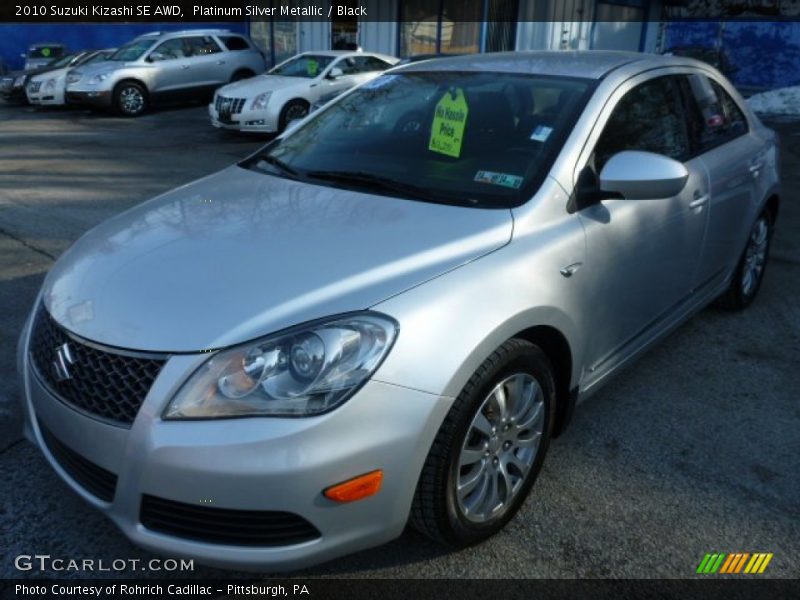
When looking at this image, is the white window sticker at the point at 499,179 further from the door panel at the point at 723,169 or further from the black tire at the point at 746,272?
the black tire at the point at 746,272

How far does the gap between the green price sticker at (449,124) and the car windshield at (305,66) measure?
996 centimetres

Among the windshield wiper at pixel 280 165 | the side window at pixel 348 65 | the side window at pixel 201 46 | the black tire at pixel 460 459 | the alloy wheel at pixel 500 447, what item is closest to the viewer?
the black tire at pixel 460 459

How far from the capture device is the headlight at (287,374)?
193cm

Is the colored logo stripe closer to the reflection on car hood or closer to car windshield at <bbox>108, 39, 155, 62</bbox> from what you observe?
the reflection on car hood

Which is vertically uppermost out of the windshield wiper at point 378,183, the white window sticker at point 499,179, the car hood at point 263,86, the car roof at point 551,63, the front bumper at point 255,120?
the car roof at point 551,63

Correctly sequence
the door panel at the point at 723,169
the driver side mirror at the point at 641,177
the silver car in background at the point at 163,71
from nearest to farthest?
the driver side mirror at the point at 641,177, the door panel at the point at 723,169, the silver car in background at the point at 163,71

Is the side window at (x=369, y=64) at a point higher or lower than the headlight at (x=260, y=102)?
higher

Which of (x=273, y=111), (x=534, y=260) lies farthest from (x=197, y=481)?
(x=273, y=111)

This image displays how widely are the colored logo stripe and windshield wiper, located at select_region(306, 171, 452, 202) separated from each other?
1.56 meters

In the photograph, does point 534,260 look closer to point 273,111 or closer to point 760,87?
point 273,111

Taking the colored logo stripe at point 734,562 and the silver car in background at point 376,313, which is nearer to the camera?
the silver car in background at point 376,313

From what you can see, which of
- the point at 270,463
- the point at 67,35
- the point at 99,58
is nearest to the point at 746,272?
the point at 270,463

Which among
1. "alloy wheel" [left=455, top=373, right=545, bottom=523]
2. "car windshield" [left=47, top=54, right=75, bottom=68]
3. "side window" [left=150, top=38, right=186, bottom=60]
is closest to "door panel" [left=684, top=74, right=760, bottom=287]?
"alloy wheel" [left=455, top=373, right=545, bottom=523]

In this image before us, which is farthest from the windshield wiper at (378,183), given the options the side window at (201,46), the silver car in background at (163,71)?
the side window at (201,46)
